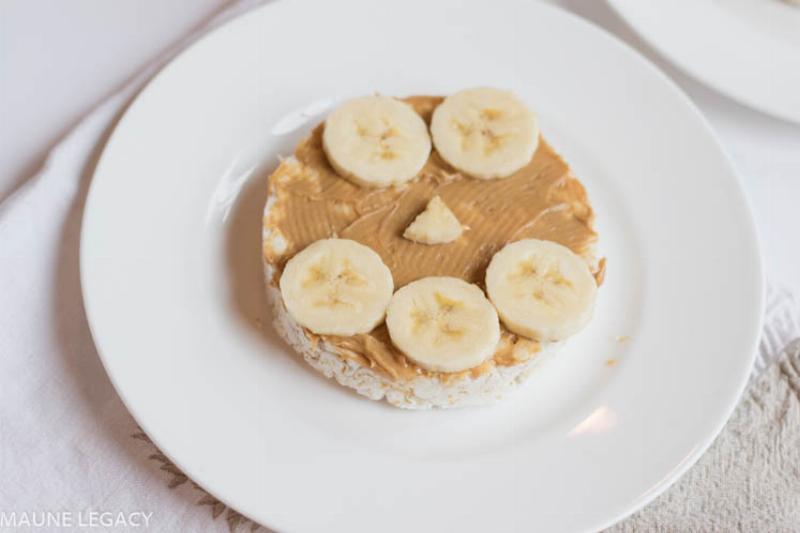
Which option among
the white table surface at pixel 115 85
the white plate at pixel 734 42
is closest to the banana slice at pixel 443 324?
the white table surface at pixel 115 85

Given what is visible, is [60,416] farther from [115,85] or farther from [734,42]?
[734,42]

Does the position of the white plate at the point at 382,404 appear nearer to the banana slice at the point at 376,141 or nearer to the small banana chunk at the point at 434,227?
the banana slice at the point at 376,141

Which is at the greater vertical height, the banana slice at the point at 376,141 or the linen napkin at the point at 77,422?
the banana slice at the point at 376,141

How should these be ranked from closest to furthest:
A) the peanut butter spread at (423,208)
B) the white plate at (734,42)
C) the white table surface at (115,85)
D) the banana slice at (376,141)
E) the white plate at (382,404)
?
the white plate at (382,404), the peanut butter spread at (423,208), the banana slice at (376,141), the white table surface at (115,85), the white plate at (734,42)

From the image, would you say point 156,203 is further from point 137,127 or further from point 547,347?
point 547,347

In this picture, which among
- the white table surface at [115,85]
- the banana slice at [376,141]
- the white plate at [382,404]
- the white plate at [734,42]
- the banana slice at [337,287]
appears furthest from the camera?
the white plate at [734,42]

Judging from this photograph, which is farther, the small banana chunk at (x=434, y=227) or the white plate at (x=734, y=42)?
the white plate at (x=734, y=42)

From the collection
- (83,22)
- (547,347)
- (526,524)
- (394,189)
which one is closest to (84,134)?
(83,22)

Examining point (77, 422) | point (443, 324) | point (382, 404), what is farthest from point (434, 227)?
point (77, 422)
